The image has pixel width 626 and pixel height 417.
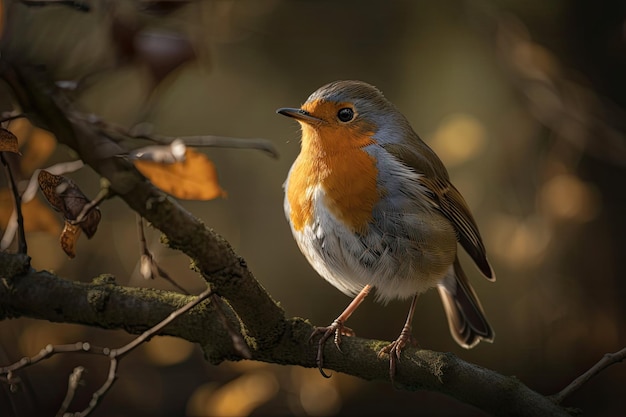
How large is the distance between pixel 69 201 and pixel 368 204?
3.49ft

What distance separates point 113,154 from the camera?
1.12m

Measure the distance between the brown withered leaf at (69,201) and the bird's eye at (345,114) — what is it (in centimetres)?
124

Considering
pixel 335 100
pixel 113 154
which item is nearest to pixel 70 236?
pixel 113 154

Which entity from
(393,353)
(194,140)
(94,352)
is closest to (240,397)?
(393,353)

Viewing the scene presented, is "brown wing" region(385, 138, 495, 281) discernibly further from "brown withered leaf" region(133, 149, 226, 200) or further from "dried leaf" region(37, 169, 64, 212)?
"dried leaf" region(37, 169, 64, 212)

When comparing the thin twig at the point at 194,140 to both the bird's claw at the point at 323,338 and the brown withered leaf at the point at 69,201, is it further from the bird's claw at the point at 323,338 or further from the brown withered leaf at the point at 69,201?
the bird's claw at the point at 323,338

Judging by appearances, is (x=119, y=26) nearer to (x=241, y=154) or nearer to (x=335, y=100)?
(x=335, y=100)

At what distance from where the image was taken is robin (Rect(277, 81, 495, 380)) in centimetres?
220

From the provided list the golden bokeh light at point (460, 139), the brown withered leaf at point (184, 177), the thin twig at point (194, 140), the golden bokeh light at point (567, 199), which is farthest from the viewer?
the golden bokeh light at point (567, 199)

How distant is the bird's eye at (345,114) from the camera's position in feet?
8.04

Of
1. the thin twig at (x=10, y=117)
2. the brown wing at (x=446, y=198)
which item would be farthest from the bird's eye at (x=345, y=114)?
the thin twig at (x=10, y=117)

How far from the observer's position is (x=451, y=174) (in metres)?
3.69

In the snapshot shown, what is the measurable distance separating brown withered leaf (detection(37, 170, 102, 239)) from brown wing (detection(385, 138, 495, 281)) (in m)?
1.28

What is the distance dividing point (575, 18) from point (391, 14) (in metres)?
0.99
